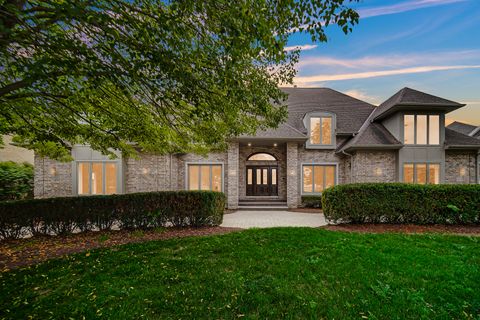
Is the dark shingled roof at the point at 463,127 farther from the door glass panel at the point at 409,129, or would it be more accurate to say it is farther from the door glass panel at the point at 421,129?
the door glass panel at the point at 409,129

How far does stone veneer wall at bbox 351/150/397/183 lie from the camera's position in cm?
1248

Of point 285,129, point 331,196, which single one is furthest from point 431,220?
point 285,129

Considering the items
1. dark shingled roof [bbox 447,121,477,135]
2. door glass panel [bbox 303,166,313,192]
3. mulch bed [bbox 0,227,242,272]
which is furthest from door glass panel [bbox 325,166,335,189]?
dark shingled roof [bbox 447,121,477,135]

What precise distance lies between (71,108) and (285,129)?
10850 millimetres

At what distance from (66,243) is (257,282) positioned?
6183mm

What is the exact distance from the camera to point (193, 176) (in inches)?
548

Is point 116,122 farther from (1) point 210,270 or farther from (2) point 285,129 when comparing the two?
(2) point 285,129

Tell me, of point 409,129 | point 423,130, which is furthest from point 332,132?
point 423,130

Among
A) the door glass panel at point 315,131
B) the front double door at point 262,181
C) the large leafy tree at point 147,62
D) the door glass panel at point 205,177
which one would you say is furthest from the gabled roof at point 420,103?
the door glass panel at point 205,177

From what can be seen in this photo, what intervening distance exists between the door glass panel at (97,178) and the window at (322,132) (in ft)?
43.5

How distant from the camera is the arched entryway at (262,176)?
16.5 m

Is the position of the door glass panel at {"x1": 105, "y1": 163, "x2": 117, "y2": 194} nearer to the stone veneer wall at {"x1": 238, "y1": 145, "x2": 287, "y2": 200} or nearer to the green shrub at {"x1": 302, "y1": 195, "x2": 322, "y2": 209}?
the stone veneer wall at {"x1": 238, "y1": 145, "x2": 287, "y2": 200}

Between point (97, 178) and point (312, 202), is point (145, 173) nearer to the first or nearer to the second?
point (97, 178)

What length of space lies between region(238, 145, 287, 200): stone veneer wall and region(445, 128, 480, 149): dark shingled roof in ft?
30.1
